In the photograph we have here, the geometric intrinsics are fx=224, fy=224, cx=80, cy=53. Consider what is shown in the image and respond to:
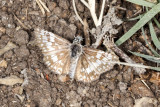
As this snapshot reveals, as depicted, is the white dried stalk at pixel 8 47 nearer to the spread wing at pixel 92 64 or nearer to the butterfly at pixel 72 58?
the butterfly at pixel 72 58

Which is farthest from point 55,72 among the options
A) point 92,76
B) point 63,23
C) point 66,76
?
point 63,23

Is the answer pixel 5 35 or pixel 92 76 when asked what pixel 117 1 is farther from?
pixel 5 35

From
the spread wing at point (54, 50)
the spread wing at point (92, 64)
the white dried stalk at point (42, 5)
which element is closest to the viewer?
the spread wing at point (92, 64)

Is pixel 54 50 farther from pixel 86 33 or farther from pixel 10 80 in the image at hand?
pixel 10 80

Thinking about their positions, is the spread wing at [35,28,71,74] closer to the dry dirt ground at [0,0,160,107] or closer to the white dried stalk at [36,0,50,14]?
the dry dirt ground at [0,0,160,107]

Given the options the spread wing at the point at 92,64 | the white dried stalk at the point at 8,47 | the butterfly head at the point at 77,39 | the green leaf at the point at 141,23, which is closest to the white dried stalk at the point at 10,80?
the white dried stalk at the point at 8,47

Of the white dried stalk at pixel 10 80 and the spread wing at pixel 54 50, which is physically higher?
the spread wing at pixel 54 50

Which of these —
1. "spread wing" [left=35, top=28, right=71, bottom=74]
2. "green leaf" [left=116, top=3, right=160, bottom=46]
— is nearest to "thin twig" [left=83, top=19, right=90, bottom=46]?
"spread wing" [left=35, top=28, right=71, bottom=74]

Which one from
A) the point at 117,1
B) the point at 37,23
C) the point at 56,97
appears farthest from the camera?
the point at 117,1
